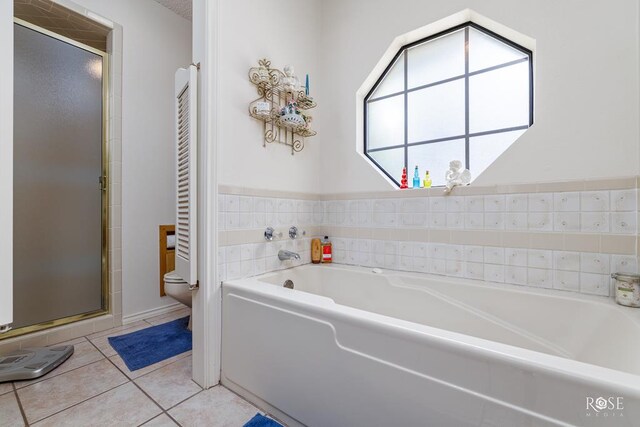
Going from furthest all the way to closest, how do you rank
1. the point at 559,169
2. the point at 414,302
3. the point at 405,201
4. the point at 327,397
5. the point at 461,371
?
the point at 405,201 → the point at 414,302 → the point at 559,169 → the point at 327,397 → the point at 461,371

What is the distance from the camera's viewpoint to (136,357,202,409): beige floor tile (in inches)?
52.6

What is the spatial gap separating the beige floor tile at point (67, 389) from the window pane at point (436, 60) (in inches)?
107

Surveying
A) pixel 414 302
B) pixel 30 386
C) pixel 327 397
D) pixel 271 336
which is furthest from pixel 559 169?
pixel 30 386

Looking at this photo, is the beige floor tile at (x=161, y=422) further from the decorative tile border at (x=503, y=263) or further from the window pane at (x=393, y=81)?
the window pane at (x=393, y=81)

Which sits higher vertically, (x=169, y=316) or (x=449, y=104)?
(x=449, y=104)

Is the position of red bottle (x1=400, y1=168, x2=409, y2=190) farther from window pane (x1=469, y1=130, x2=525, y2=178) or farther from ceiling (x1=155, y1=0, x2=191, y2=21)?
ceiling (x1=155, y1=0, x2=191, y2=21)

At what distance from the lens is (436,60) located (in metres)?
1.88

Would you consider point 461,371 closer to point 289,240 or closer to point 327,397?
point 327,397

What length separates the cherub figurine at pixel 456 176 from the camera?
5.24 ft

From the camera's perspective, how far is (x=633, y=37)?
118 cm

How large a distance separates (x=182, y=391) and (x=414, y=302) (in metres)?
1.37

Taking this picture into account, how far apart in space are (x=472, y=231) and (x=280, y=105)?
58.6 inches

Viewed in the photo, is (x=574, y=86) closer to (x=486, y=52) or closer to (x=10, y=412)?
(x=486, y=52)

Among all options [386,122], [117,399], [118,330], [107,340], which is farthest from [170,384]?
[386,122]
